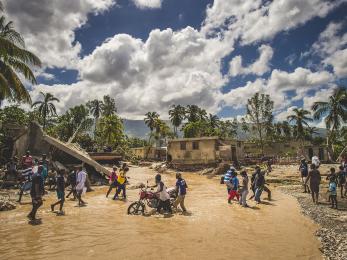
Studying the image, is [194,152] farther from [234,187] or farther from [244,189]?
[244,189]

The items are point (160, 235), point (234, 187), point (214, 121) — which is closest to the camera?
point (160, 235)

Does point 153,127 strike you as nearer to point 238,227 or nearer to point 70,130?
point 70,130

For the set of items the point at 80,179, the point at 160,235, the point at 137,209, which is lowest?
the point at 160,235

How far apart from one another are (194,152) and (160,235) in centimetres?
3162

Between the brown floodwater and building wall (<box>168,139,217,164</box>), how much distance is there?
1016 inches

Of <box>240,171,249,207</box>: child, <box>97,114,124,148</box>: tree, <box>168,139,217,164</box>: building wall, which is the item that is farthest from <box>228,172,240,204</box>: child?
<box>97,114,124,148</box>: tree

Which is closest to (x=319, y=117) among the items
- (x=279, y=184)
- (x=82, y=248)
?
(x=279, y=184)

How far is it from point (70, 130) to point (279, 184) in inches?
1788

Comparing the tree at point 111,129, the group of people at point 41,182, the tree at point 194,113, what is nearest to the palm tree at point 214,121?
the tree at point 194,113

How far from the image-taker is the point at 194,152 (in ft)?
132

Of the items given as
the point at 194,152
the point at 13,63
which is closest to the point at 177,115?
the point at 194,152

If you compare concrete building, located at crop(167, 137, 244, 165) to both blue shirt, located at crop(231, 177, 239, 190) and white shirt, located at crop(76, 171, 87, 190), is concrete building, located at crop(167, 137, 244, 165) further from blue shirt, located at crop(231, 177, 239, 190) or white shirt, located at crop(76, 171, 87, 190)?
white shirt, located at crop(76, 171, 87, 190)

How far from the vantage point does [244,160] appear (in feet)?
138

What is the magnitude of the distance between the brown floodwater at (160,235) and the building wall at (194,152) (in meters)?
25.8
